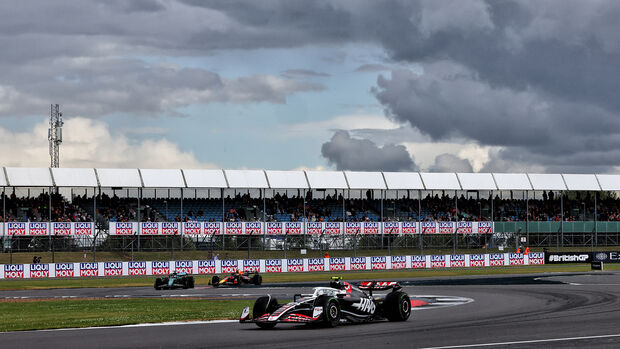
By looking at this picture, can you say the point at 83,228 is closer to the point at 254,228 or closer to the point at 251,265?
the point at 254,228

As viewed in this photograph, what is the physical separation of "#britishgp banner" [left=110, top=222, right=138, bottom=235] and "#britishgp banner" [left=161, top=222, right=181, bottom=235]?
2241mm

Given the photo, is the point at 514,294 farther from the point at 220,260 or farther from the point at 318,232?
the point at 318,232

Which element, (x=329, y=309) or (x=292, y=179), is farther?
(x=292, y=179)

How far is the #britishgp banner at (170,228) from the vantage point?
210 feet

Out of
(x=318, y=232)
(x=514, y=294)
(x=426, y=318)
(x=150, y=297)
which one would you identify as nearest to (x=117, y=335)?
(x=426, y=318)

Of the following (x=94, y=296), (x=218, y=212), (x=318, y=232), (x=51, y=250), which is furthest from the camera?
(x=218, y=212)

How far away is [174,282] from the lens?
40.7 meters

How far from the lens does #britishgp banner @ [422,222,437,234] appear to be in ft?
235

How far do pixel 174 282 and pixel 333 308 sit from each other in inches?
892

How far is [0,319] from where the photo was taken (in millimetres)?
23328

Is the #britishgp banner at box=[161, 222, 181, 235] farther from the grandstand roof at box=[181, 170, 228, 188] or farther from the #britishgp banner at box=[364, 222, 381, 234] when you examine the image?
the #britishgp banner at box=[364, 222, 381, 234]

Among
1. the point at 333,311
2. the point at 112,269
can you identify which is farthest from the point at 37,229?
the point at 333,311

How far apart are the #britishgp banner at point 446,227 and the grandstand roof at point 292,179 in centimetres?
372

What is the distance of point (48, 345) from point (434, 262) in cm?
5010
